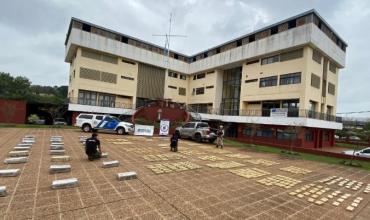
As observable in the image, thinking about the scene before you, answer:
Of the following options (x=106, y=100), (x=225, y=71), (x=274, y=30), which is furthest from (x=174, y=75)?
(x=274, y=30)

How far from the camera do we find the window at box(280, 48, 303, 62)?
25.8 metres

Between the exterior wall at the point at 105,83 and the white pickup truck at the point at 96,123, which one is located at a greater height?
the exterior wall at the point at 105,83

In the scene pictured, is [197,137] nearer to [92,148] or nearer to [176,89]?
[92,148]

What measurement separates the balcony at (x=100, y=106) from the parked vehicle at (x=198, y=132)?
1249 cm

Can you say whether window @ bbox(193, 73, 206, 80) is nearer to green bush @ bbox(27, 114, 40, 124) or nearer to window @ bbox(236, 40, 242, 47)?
window @ bbox(236, 40, 242, 47)

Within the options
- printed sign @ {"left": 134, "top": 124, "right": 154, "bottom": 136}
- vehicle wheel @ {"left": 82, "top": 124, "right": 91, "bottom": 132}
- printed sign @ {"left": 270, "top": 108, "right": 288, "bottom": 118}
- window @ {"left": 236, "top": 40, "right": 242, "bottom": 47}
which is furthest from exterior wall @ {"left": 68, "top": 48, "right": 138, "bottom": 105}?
printed sign @ {"left": 270, "top": 108, "right": 288, "bottom": 118}

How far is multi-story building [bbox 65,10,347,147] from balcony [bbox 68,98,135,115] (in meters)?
0.11

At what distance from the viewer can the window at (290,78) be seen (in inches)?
1007

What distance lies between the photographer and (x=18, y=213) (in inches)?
175

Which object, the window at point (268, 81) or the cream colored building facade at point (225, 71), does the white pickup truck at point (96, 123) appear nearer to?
the cream colored building facade at point (225, 71)

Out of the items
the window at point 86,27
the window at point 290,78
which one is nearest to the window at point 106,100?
the window at point 86,27

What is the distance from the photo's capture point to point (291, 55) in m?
26.6

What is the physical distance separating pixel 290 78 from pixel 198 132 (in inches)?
524

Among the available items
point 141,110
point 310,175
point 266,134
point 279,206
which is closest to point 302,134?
point 266,134
